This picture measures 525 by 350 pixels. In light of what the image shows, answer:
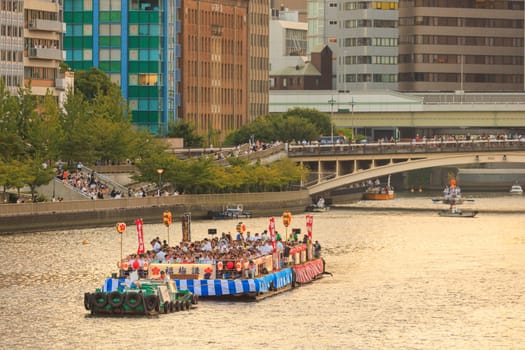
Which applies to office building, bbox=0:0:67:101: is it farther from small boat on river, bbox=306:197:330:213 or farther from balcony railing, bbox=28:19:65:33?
small boat on river, bbox=306:197:330:213

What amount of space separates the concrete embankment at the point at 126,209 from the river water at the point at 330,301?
183 centimetres

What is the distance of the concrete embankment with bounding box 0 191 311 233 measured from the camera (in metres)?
129

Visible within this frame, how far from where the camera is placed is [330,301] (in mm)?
94562

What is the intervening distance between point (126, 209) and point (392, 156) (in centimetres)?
4034

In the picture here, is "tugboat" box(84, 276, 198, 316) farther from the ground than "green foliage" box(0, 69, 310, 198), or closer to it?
closer to it

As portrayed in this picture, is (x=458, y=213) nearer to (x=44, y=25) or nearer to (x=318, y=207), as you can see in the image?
(x=318, y=207)

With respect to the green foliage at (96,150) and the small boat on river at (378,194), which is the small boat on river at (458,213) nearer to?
the green foliage at (96,150)

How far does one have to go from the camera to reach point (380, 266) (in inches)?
4459

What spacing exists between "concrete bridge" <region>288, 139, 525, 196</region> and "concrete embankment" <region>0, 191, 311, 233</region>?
7241 mm

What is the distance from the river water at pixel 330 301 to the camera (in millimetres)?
83188

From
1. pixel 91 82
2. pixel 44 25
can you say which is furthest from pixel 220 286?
pixel 91 82

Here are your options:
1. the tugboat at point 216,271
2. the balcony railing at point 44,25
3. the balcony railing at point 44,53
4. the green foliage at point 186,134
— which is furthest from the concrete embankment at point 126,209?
the tugboat at point 216,271

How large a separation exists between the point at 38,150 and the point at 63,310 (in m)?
55.3

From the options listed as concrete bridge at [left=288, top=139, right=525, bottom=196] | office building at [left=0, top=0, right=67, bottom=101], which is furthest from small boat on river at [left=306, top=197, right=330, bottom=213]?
office building at [left=0, top=0, right=67, bottom=101]
